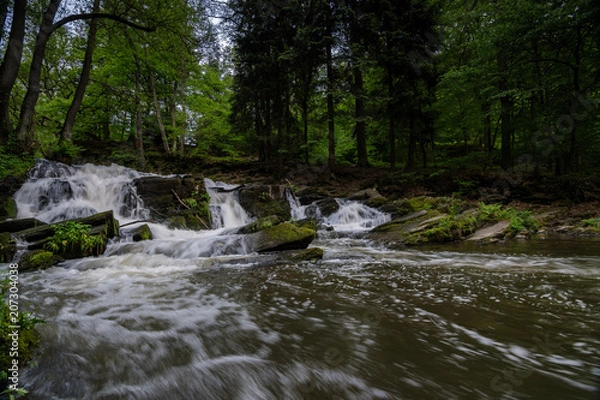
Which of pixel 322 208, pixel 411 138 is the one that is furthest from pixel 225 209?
pixel 411 138

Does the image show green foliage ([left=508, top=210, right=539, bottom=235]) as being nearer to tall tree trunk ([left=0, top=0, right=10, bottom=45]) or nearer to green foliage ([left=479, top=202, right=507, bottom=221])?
green foliage ([left=479, top=202, right=507, bottom=221])

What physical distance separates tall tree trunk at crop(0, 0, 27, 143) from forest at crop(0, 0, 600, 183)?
3cm

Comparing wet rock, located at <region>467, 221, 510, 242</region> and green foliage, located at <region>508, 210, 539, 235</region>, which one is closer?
wet rock, located at <region>467, 221, 510, 242</region>

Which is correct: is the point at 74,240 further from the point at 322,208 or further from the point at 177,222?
the point at 322,208

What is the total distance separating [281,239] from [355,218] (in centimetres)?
540

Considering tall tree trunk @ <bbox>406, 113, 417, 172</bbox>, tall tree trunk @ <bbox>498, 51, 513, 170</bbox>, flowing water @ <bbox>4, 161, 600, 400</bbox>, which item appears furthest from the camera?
tall tree trunk @ <bbox>406, 113, 417, 172</bbox>

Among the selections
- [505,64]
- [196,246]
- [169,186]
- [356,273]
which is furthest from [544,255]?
[169,186]

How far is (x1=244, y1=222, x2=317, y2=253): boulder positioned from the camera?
20.9ft

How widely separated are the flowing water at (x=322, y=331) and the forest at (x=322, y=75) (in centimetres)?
793

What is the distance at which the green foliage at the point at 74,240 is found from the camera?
18.9 feet

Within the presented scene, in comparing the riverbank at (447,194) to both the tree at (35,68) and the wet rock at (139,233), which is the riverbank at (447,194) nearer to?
the tree at (35,68)

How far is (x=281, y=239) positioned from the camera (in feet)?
21.2

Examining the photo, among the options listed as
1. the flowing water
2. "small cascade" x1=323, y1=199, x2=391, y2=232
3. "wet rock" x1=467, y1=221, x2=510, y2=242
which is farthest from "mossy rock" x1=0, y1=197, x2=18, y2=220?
"wet rock" x1=467, y1=221, x2=510, y2=242

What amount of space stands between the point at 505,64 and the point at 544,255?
9.18m
